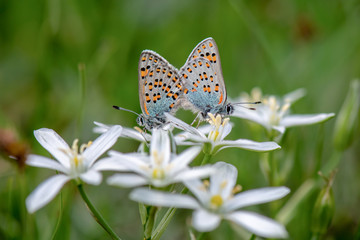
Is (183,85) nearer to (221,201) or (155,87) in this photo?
(155,87)

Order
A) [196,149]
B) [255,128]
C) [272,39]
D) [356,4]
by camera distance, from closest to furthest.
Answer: [196,149]
[255,128]
[356,4]
[272,39]

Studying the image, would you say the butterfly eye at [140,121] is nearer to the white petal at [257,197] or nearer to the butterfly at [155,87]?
the butterfly at [155,87]

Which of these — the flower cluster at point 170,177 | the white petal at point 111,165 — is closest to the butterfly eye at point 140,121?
the flower cluster at point 170,177

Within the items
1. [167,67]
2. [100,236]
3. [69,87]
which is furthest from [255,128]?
[69,87]

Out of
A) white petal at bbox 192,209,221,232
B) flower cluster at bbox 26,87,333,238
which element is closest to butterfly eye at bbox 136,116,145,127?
flower cluster at bbox 26,87,333,238

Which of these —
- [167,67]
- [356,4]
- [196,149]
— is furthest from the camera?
[356,4]

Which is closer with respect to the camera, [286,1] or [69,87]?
[69,87]

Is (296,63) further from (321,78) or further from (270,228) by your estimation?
(270,228)
